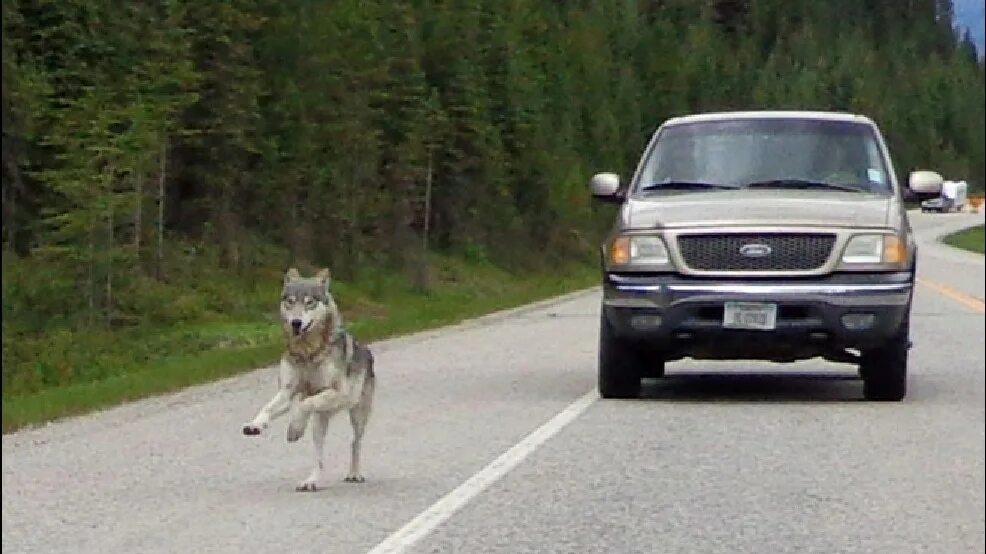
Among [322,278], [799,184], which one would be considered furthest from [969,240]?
[322,278]

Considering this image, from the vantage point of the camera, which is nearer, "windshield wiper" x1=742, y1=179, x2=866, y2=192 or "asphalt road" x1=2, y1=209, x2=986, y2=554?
"asphalt road" x1=2, y1=209, x2=986, y2=554

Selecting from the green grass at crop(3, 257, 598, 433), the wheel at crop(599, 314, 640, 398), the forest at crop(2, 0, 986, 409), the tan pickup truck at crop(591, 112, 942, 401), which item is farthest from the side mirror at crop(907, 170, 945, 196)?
the green grass at crop(3, 257, 598, 433)

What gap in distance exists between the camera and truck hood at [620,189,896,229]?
507 inches

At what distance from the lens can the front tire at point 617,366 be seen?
13.9m

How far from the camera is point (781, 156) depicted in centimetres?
1295

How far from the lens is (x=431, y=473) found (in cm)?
1084

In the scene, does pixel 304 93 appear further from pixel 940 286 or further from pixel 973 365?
pixel 973 365

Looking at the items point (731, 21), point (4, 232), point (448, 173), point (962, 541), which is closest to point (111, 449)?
point (731, 21)

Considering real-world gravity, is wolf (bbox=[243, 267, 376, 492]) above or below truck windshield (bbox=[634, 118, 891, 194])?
below

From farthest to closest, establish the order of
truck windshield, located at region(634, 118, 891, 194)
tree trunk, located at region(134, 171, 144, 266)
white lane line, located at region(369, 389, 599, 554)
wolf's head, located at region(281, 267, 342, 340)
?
tree trunk, located at region(134, 171, 144, 266) → truck windshield, located at region(634, 118, 891, 194) → wolf's head, located at region(281, 267, 342, 340) → white lane line, located at region(369, 389, 599, 554)

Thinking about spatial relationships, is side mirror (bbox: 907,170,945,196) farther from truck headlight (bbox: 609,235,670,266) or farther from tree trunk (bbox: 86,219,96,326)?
tree trunk (bbox: 86,219,96,326)

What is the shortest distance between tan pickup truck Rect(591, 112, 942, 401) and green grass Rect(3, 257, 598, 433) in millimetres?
4315

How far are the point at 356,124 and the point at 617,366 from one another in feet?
90.4

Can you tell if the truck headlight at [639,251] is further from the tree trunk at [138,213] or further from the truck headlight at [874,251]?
the tree trunk at [138,213]
